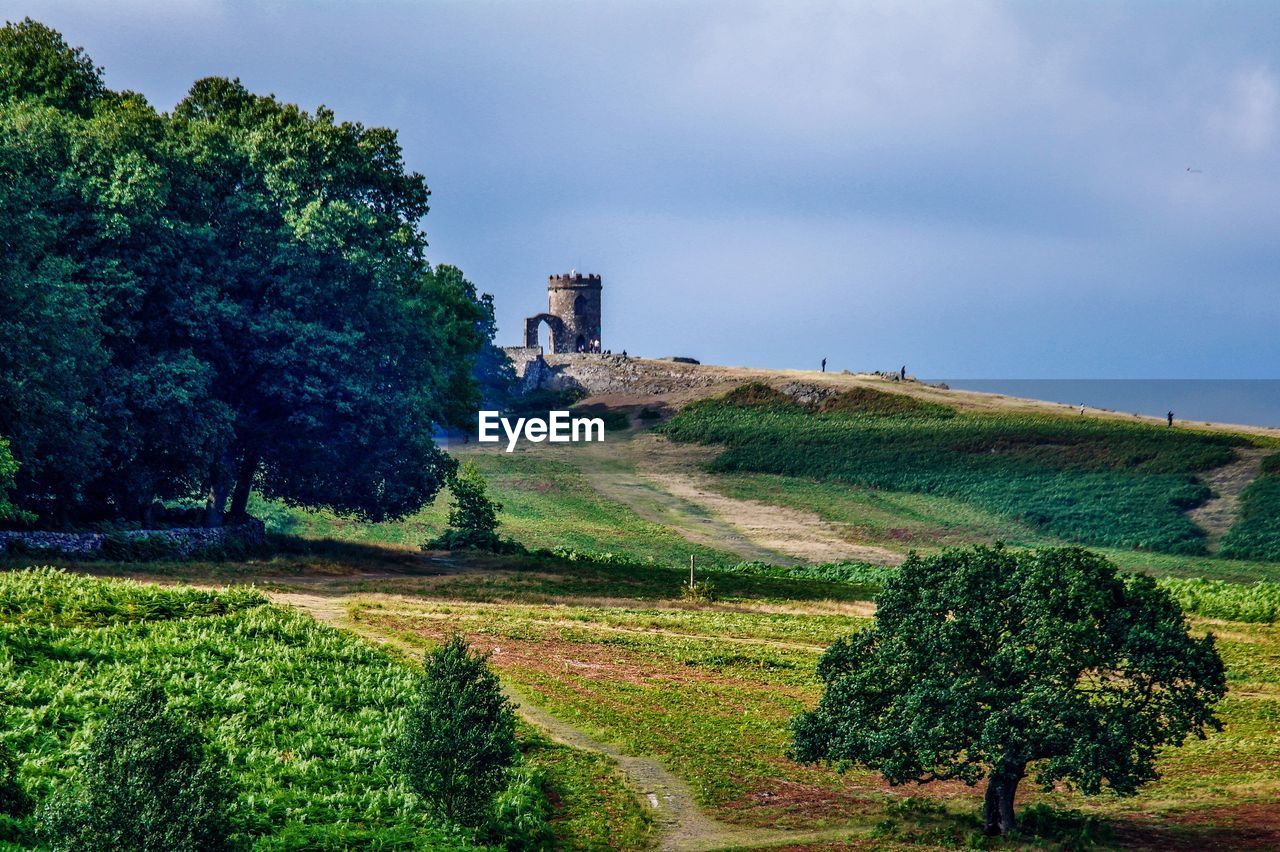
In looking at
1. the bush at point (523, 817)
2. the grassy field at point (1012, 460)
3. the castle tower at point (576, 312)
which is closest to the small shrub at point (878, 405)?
the grassy field at point (1012, 460)

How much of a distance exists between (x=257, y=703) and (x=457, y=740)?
781 cm

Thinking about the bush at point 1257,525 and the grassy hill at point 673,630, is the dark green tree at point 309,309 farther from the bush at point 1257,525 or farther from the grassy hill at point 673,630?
the bush at point 1257,525

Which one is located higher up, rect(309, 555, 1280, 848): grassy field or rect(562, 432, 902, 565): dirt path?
rect(562, 432, 902, 565): dirt path

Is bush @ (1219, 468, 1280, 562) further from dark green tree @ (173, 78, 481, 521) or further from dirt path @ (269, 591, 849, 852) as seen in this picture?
dirt path @ (269, 591, 849, 852)

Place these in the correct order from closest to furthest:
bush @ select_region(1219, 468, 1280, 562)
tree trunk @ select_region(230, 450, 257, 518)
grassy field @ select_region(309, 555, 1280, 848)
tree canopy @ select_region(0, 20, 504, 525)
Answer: grassy field @ select_region(309, 555, 1280, 848), tree canopy @ select_region(0, 20, 504, 525), tree trunk @ select_region(230, 450, 257, 518), bush @ select_region(1219, 468, 1280, 562)

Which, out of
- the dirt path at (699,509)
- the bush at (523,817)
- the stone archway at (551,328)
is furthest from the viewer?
the stone archway at (551,328)

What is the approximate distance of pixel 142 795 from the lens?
57.8 feet

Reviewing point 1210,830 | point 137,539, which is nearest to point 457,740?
point 1210,830

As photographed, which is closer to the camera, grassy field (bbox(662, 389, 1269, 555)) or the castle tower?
grassy field (bbox(662, 389, 1269, 555))

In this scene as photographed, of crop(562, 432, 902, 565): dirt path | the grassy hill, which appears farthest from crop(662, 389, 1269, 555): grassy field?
crop(562, 432, 902, 565): dirt path

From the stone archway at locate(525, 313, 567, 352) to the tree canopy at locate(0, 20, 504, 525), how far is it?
254ft

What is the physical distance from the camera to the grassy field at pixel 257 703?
22906mm

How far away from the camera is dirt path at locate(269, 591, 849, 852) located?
23672 millimetres

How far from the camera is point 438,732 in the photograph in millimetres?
23203
